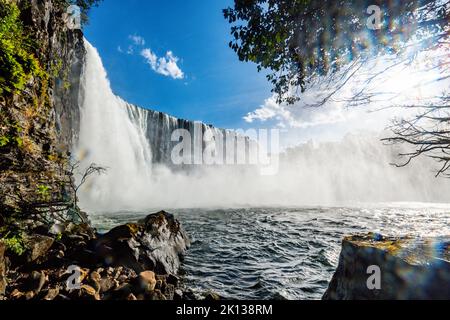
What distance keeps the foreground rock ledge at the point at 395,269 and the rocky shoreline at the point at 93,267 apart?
329cm

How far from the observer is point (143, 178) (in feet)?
106

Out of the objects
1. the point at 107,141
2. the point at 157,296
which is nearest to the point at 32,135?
the point at 157,296

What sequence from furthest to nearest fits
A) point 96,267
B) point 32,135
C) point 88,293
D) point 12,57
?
point 32,135
point 96,267
point 12,57
point 88,293

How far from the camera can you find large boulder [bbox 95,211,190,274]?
7.10 m

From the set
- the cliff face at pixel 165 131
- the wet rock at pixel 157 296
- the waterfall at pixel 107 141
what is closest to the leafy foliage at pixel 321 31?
the wet rock at pixel 157 296

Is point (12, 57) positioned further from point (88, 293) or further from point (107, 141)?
point (107, 141)

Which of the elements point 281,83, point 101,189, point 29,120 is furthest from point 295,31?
point 101,189

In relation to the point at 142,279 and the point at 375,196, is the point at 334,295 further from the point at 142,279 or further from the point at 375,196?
the point at 375,196

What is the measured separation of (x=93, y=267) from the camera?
255 inches

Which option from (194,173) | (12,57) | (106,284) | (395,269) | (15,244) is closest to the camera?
(395,269)

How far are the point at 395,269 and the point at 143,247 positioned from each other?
709 cm

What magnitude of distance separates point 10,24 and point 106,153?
66.2 feet

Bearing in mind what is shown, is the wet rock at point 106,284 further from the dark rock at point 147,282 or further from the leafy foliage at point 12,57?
the leafy foliage at point 12,57

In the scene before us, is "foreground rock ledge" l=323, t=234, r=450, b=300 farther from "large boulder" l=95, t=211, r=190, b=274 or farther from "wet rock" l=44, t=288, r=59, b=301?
"wet rock" l=44, t=288, r=59, b=301
